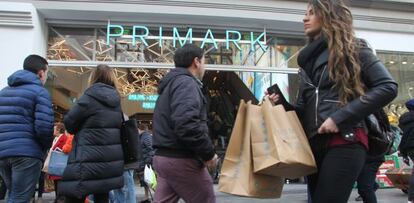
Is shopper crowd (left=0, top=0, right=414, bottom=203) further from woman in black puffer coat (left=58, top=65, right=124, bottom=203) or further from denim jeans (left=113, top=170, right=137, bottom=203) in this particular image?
denim jeans (left=113, top=170, right=137, bottom=203)

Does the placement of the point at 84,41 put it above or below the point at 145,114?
above

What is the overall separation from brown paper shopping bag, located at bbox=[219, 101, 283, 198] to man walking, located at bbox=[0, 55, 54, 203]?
237 centimetres

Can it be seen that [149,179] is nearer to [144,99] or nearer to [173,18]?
[173,18]

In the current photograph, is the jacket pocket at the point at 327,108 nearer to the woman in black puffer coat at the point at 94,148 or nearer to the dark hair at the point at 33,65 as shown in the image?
the woman in black puffer coat at the point at 94,148

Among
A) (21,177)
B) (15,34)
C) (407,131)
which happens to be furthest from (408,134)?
(15,34)

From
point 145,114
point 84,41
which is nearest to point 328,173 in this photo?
→ point 84,41

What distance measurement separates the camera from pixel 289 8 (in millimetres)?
10859

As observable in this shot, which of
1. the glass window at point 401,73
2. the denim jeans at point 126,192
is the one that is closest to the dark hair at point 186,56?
the denim jeans at point 126,192

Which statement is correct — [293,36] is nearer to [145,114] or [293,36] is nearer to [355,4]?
[355,4]

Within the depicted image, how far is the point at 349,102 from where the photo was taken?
2.65 m

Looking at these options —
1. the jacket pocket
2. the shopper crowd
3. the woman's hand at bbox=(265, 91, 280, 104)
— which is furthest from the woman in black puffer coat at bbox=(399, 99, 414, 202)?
the jacket pocket

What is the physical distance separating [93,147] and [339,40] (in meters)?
2.70

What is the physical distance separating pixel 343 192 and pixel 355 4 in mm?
9541

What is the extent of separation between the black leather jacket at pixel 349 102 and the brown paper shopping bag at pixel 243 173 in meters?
0.38
